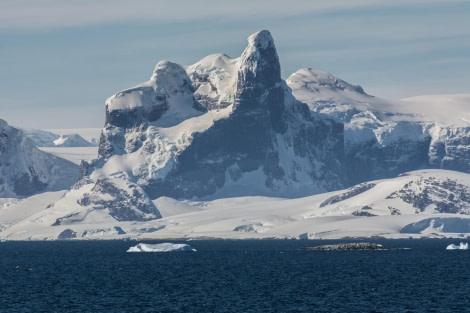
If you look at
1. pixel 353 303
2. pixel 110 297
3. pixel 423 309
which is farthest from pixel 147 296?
pixel 423 309

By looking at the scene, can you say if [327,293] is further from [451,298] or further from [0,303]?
[0,303]

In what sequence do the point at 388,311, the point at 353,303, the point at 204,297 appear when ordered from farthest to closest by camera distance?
the point at 204,297, the point at 353,303, the point at 388,311

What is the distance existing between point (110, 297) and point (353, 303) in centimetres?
3839

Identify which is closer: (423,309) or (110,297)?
(423,309)

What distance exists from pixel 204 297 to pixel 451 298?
37.3m

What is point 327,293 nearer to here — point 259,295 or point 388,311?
point 259,295

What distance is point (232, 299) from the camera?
620 feet

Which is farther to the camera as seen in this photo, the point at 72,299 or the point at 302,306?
the point at 72,299

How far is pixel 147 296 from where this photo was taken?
19362 cm

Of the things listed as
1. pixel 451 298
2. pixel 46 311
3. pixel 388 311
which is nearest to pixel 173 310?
pixel 46 311

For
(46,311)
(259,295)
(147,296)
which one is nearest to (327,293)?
(259,295)

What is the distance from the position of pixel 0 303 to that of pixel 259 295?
131 ft

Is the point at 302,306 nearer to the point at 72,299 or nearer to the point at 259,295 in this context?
the point at 259,295

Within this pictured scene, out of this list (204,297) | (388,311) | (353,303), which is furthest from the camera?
(204,297)
